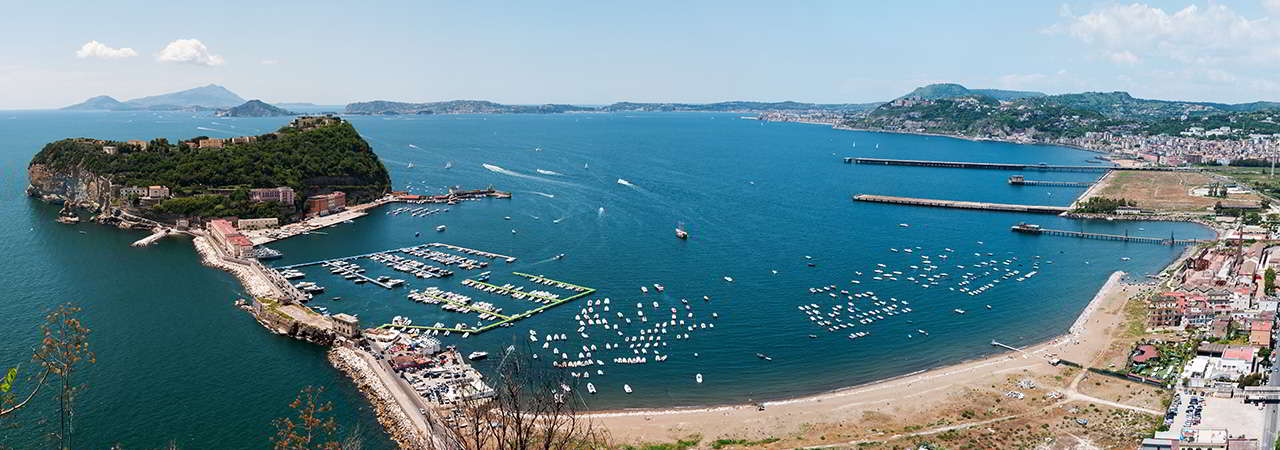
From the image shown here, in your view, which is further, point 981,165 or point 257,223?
point 981,165

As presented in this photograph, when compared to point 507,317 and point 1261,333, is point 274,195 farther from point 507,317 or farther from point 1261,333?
point 1261,333

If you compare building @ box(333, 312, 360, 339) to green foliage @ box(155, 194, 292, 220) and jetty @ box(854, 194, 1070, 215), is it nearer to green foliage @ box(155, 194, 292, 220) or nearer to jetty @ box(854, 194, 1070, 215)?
green foliage @ box(155, 194, 292, 220)

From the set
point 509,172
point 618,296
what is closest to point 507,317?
point 618,296

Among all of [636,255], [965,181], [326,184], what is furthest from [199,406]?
[965,181]

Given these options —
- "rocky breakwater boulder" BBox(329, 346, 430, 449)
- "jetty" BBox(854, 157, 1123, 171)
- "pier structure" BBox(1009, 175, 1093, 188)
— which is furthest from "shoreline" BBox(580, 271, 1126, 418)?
"jetty" BBox(854, 157, 1123, 171)

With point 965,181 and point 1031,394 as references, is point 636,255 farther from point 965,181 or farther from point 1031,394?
point 965,181

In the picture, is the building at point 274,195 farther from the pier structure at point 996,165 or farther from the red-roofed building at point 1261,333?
the pier structure at point 996,165

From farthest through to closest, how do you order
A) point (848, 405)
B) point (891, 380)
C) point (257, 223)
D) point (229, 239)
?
point (257, 223), point (229, 239), point (891, 380), point (848, 405)
